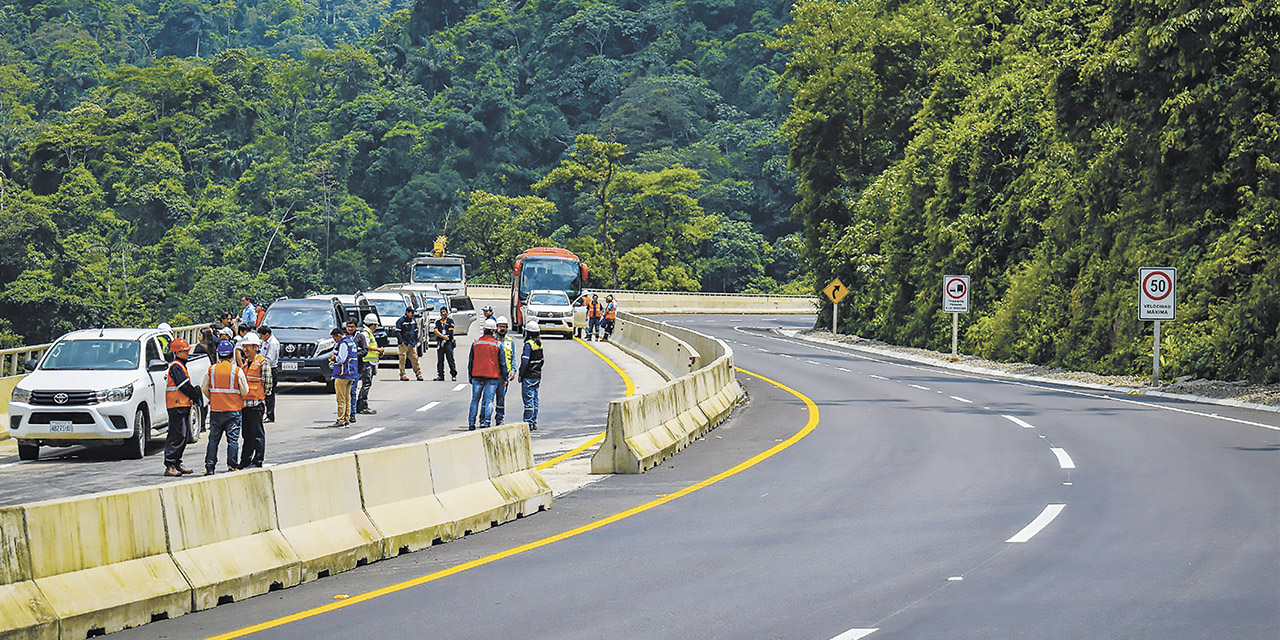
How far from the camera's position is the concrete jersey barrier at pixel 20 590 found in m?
8.19

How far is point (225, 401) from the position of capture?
667 inches

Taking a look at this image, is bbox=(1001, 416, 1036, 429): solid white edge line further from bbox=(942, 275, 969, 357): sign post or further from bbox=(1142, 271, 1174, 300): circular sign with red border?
bbox=(942, 275, 969, 357): sign post

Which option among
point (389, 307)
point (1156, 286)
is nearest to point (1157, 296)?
point (1156, 286)

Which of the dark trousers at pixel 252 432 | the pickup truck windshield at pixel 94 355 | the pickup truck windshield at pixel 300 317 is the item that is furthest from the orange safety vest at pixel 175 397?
the pickup truck windshield at pixel 300 317

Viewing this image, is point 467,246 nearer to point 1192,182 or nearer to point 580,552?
point 1192,182

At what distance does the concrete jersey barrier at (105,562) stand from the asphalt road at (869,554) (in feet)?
0.70

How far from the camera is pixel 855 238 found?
64938 mm

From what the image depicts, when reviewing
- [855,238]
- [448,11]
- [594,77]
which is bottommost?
[855,238]

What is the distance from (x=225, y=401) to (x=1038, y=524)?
→ 30.4 ft

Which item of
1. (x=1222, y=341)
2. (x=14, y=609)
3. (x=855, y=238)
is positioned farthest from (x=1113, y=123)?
(x=14, y=609)

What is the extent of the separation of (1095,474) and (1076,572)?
255 inches

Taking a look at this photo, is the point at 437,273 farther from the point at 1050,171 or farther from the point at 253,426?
the point at 253,426

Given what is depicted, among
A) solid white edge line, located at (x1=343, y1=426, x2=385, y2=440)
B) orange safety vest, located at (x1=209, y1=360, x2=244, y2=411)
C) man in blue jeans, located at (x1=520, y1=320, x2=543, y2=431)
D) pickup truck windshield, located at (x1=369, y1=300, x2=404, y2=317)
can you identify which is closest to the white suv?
pickup truck windshield, located at (x1=369, y1=300, x2=404, y2=317)

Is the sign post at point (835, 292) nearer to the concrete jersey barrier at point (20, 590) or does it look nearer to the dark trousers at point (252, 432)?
the dark trousers at point (252, 432)
